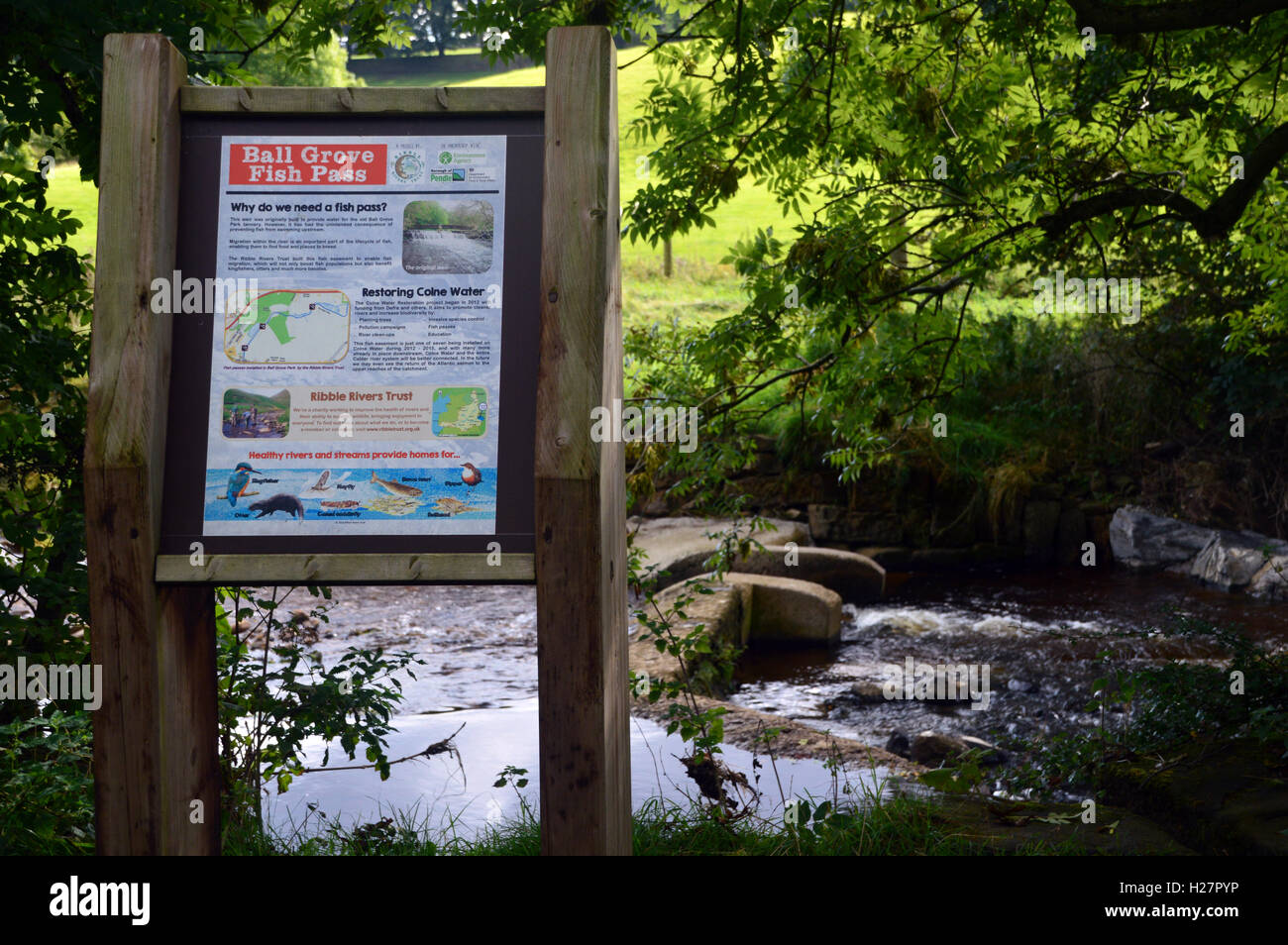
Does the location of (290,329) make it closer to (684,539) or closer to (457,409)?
(457,409)

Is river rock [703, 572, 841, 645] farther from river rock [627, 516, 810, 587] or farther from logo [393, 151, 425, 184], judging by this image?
logo [393, 151, 425, 184]

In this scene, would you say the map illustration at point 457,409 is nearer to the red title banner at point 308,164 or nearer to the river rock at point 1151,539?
the red title banner at point 308,164

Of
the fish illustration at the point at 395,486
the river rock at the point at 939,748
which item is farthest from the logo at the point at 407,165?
the river rock at the point at 939,748

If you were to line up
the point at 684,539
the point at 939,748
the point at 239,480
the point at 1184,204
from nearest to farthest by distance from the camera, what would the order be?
the point at 239,480 → the point at 1184,204 → the point at 939,748 → the point at 684,539

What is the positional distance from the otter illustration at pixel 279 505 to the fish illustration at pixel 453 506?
12.7 inches

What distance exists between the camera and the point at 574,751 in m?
2.52

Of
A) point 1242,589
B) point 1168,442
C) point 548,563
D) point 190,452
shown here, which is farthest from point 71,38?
point 1168,442

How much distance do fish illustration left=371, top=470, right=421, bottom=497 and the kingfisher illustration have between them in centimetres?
30

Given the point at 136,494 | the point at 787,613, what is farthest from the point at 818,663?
the point at 136,494

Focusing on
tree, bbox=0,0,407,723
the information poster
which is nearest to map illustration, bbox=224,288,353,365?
the information poster

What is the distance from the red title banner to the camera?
8.80ft

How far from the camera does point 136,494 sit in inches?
100

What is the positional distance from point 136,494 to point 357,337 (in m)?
0.62
